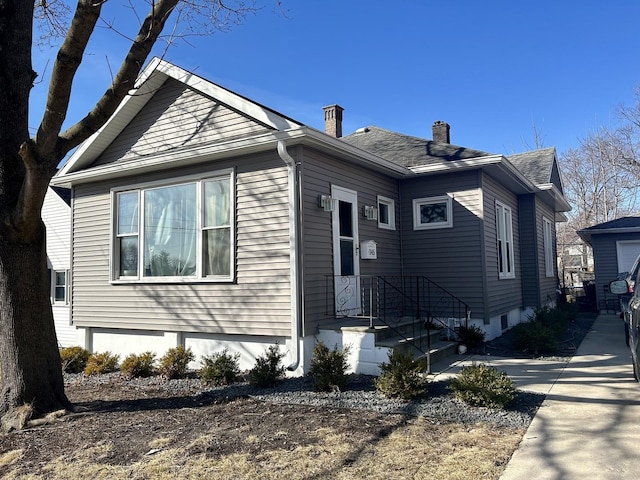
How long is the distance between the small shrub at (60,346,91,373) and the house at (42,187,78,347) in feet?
20.6

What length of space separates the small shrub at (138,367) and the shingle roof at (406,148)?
19.6 feet

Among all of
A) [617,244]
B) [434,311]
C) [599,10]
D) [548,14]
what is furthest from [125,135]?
[617,244]

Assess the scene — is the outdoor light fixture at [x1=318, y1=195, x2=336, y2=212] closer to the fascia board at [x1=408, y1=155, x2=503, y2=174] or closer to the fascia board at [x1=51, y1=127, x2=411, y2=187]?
the fascia board at [x1=51, y1=127, x2=411, y2=187]

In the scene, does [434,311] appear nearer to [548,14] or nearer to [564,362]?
[564,362]

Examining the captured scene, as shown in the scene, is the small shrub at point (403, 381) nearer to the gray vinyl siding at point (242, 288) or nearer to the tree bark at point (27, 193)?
the gray vinyl siding at point (242, 288)

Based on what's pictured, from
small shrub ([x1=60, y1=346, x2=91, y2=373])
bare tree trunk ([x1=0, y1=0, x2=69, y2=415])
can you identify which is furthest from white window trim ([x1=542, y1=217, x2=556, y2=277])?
bare tree trunk ([x1=0, y1=0, x2=69, y2=415])

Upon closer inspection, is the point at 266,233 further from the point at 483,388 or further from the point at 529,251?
the point at 529,251

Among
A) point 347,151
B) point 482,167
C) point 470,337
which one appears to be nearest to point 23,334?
point 347,151

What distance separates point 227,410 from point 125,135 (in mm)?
6220

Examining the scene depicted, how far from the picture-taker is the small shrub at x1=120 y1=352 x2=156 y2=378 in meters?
7.68

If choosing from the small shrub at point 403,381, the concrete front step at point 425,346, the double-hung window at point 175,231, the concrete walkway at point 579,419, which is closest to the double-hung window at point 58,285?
the double-hung window at point 175,231

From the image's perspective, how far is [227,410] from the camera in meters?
5.61

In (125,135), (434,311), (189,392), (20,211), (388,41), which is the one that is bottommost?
(189,392)

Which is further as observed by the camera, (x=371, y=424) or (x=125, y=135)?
(x=125, y=135)
